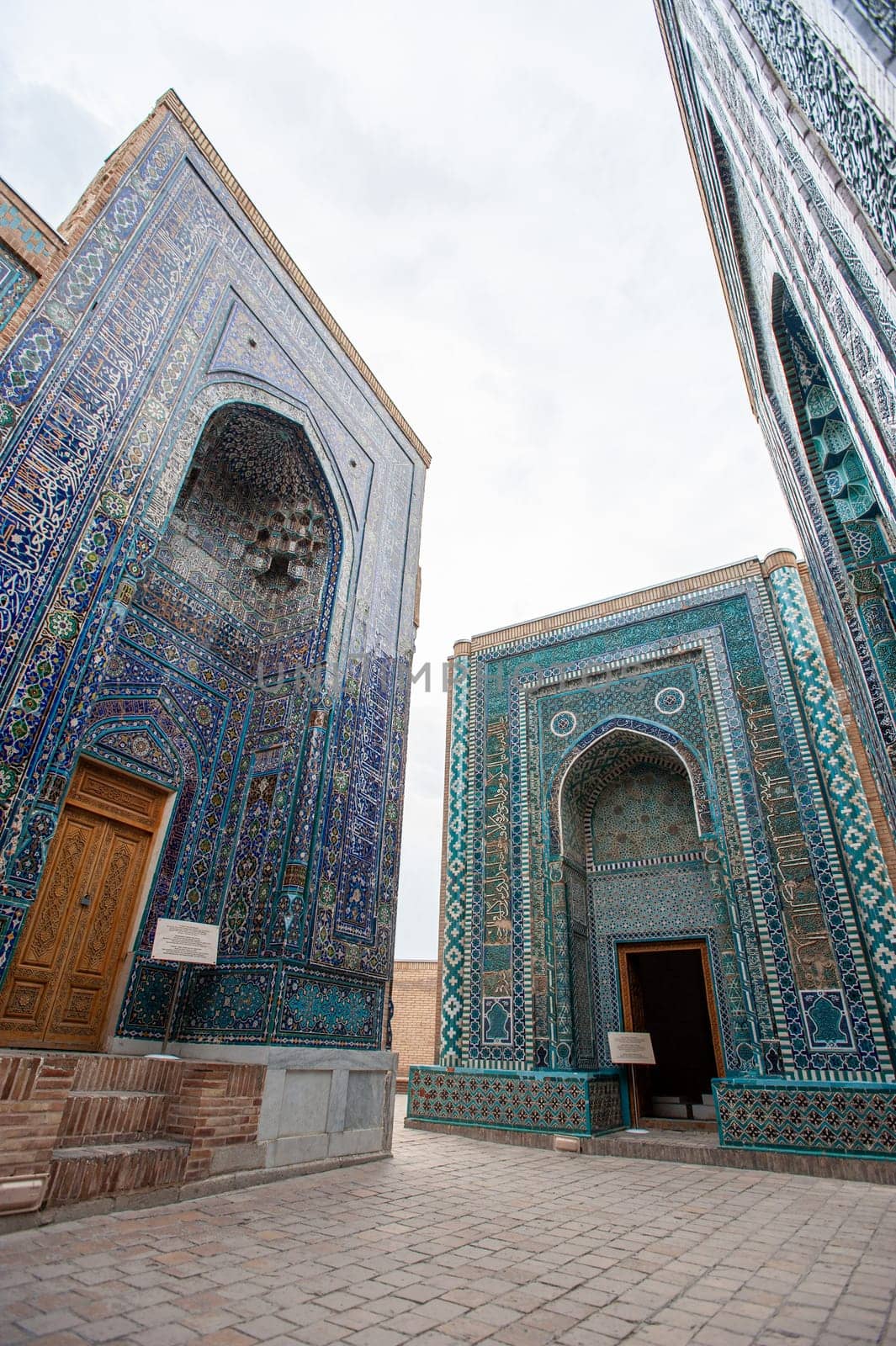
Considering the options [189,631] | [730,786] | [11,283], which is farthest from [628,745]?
[11,283]

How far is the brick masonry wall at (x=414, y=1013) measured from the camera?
11922 millimetres

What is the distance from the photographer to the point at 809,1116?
17.6ft

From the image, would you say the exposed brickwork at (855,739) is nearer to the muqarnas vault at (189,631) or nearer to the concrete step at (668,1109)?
the muqarnas vault at (189,631)

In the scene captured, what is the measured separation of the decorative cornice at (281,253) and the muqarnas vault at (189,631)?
0.09 feet

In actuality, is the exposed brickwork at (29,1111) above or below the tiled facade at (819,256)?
below

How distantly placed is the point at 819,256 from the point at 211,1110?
4547mm

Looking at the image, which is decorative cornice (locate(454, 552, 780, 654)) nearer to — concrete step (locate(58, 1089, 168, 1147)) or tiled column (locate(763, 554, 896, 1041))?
tiled column (locate(763, 554, 896, 1041))

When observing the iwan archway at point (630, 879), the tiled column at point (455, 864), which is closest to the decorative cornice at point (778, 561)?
the iwan archway at point (630, 879)

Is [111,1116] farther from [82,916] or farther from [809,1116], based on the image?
[809,1116]

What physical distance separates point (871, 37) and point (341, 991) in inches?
196

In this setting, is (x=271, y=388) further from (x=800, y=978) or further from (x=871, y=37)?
(x=800, y=978)


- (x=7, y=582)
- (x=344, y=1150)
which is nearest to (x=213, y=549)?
(x=7, y=582)

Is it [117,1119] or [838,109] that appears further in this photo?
[117,1119]

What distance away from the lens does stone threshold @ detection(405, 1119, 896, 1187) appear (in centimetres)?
504
